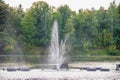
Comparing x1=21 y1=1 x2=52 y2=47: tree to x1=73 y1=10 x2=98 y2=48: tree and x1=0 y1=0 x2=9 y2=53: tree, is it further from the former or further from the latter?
x1=73 y1=10 x2=98 y2=48: tree

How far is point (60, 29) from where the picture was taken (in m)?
68.6

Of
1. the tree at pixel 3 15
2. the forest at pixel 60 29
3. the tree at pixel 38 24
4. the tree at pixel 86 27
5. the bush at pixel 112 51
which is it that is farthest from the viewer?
the tree at pixel 86 27

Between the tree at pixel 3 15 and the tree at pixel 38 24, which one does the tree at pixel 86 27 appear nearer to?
the tree at pixel 38 24

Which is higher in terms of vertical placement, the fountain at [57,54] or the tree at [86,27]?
the tree at [86,27]

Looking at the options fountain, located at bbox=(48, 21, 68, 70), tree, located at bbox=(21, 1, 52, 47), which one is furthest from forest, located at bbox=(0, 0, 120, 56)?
fountain, located at bbox=(48, 21, 68, 70)

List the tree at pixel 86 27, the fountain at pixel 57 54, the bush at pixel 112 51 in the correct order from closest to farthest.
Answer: the fountain at pixel 57 54, the bush at pixel 112 51, the tree at pixel 86 27

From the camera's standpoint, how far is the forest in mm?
64250

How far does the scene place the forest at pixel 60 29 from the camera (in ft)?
211

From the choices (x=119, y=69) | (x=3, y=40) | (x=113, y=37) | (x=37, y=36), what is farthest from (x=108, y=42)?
(x=119, y=69)

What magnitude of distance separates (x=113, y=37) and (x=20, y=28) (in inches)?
652

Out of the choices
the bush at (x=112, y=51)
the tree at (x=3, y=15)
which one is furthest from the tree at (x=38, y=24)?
the bush at (x=112, y=51)

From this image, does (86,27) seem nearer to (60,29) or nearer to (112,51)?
(60,29)

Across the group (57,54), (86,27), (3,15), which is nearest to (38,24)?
(3,15)

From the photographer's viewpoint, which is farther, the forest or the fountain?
the forest
